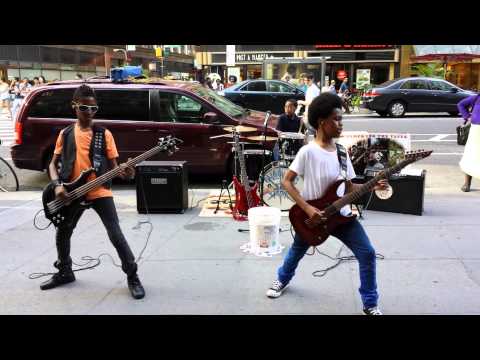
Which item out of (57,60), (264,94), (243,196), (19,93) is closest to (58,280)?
(243,196)

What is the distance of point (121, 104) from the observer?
861 cm

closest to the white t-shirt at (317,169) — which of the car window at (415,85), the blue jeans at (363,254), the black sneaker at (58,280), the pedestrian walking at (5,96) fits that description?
the blue jeans at (363,254)

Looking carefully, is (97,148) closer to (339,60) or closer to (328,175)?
(328,175)

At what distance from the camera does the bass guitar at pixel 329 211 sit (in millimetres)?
3553

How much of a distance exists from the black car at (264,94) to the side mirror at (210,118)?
9.62m

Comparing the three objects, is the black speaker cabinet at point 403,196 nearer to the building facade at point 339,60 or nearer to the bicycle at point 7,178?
the bicycle at point 7,178

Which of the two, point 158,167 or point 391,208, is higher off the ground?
point 158,167

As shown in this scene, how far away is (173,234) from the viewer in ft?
19.6

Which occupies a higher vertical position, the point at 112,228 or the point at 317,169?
the point at 317,169

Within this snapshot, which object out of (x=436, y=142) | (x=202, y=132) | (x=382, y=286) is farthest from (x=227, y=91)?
(x=382, y=286)

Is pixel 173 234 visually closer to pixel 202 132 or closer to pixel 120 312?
pixel 120 312

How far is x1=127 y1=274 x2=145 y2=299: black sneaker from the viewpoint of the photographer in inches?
165

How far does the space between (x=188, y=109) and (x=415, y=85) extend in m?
13.1
